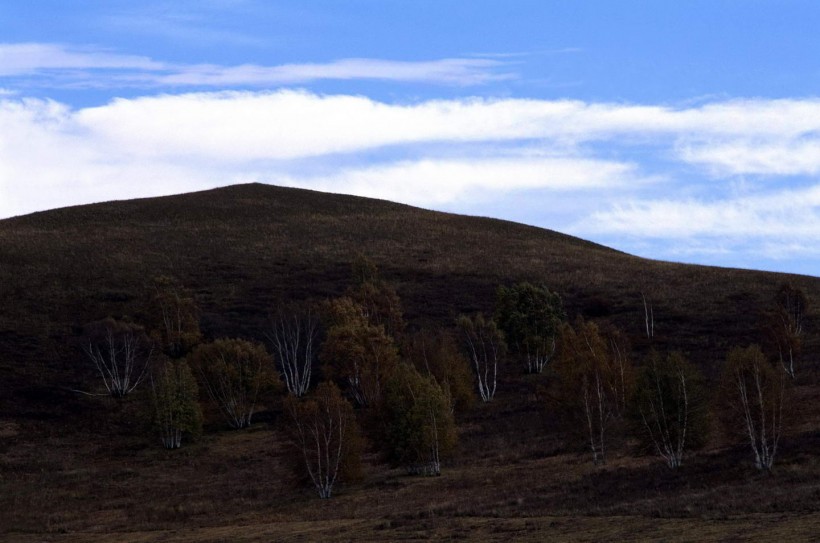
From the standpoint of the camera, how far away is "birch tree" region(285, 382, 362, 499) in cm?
6309

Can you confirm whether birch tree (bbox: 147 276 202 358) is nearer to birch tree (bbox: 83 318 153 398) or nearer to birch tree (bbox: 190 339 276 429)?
birch tree (bbox: 83 318 153 398)

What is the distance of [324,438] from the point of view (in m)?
63.4

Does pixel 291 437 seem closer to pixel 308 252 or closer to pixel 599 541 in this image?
pixel 599 541

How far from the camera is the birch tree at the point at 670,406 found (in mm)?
58969

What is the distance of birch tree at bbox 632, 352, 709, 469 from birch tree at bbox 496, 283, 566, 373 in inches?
1573

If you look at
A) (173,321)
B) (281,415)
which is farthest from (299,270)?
(281,415)

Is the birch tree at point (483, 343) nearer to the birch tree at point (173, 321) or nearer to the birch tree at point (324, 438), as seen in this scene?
the birch tree at point (173, 321)

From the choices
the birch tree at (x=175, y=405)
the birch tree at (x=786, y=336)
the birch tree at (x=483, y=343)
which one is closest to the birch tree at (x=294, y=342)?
the birch tree at (x=175, y=405)

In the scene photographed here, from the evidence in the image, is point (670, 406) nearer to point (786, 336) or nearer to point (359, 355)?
point (786, 336)

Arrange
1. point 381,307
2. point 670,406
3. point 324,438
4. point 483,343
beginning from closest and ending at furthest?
1. point 670,406
2. point 324,438
3. point 483,343
4. point 381,307

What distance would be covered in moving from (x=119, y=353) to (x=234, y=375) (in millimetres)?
14332

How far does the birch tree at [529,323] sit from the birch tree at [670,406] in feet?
131

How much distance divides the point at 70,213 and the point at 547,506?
145m

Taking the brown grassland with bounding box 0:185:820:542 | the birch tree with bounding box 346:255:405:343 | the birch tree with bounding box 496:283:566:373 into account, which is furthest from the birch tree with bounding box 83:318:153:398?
the birch tree with bounding box 496:283:566:373
